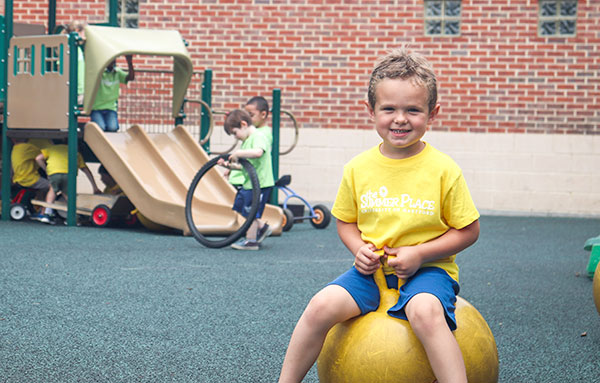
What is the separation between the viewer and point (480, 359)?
8.88 ft

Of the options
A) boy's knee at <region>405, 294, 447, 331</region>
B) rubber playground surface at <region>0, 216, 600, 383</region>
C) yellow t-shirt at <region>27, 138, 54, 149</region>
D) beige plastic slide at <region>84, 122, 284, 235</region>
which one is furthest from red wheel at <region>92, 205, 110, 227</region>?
boy's knee at <region>405, 294, 447, 331</region>

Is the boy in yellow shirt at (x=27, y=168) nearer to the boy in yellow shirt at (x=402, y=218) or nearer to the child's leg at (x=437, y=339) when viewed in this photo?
the boy in yellow shirt at (x=402, y=218)

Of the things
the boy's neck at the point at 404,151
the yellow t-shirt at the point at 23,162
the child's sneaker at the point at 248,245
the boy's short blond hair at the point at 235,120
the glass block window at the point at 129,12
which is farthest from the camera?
the glass block window at the point at 129,12

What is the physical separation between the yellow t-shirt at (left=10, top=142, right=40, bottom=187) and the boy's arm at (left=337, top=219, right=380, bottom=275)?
7.23 meters

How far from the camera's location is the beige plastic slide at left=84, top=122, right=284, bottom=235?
27.9ft

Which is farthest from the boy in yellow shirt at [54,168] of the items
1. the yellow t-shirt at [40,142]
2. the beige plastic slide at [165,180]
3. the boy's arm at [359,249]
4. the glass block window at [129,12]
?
the boy's arm at [359,249]

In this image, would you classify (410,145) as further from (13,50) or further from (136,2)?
(136,2)

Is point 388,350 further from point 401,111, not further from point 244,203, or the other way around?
point 244,203

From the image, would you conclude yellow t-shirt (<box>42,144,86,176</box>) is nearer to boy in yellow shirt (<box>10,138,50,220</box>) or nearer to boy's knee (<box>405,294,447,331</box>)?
boy in yellow shirt (<box>10,138,50,220</box>)

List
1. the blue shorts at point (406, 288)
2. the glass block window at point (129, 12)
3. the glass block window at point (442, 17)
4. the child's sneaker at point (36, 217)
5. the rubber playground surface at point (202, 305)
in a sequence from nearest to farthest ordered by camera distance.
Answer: the blue shorts at point (406, 288) → the rubber playground surface at point (202, 305) → the child's sneaker at point (36, 217) → the glass block window at point (442, 17) → the glass block window at point (129, 12)

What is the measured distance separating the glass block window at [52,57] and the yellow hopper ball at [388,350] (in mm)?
6954

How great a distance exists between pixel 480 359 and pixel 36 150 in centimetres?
775

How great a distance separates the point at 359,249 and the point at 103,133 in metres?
6.61

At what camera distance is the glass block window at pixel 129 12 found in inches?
481
